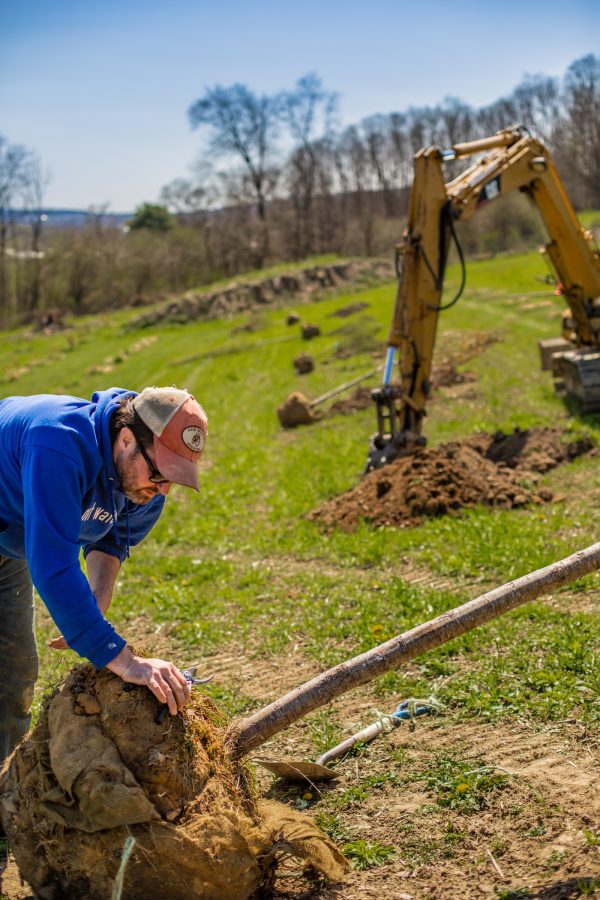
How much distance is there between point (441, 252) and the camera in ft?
34.4

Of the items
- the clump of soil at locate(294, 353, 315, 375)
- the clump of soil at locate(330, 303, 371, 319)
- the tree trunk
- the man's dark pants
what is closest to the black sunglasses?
the man's dark pants

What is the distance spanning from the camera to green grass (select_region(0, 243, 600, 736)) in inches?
216

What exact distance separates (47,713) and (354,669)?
1.41m

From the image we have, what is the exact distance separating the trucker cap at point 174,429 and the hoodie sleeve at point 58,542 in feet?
1.09

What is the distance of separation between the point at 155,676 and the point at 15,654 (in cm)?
132

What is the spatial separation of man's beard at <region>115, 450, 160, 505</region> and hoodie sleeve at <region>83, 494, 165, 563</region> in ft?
0.77

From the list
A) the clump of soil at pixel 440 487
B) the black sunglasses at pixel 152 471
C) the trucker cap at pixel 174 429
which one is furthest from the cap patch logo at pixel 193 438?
the clump of soil at pixel 440 487

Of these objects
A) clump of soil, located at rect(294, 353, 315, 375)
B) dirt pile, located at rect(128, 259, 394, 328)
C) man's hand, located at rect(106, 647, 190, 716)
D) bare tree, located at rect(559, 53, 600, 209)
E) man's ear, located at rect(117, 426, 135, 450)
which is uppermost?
bare tree, located at rect(559, 53, 600, 209)

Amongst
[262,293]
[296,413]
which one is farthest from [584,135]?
[296,413]

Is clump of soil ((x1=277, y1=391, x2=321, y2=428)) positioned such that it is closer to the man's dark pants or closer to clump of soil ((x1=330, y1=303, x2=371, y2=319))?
the man's dark pants

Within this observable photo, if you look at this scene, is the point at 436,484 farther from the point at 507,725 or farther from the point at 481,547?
the point at 507,725

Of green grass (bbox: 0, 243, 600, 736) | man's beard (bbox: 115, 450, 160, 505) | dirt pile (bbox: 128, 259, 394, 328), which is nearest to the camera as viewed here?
man's beard (bbox: 115, 450, 160, 505)

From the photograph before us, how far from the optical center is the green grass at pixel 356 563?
548cm

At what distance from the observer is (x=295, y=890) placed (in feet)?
12.2
